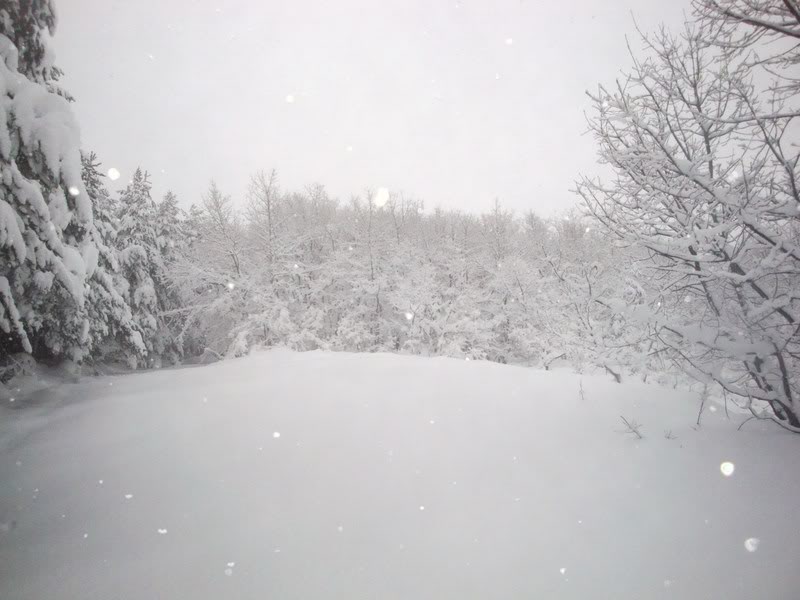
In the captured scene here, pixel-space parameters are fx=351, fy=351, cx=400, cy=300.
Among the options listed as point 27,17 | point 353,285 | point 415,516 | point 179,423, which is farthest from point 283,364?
point 353,285

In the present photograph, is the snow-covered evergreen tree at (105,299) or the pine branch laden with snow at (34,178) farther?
the snow-covered evergreen tree at (105,299)

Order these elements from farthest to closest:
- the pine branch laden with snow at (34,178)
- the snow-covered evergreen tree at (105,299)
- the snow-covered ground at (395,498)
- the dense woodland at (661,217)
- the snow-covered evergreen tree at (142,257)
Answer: the snow-covered evergreen tree at (142,257)
the snow-covered evergreen tree at (105,299)
the pine branch laden with snow at (34,178)
the dense woodland at (661,217)
the snow-covered ground at (395,498)

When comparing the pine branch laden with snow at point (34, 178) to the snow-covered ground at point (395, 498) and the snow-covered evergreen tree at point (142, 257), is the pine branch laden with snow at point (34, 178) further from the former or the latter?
the snow-covered evergreen tree at point (142, 257)

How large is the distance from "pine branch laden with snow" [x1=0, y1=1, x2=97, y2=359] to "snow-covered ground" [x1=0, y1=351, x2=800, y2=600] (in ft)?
6.06

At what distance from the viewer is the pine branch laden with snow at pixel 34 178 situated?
3857 mm

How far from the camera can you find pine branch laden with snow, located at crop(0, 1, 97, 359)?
3.86m

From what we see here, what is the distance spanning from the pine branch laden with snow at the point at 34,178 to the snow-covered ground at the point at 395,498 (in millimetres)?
1847

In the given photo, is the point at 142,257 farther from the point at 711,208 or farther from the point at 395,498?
the point at 711,208

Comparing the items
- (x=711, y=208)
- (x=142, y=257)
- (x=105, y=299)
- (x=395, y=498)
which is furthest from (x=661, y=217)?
Answer: (x=142, y=257)

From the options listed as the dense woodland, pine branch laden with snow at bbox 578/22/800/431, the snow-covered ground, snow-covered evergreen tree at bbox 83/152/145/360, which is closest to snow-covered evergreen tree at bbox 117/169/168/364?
snow-covered evergreen tree at bbox 83/152/145/360

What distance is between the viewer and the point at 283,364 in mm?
5516

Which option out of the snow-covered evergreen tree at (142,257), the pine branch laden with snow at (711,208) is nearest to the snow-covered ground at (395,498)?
the pine branch laden with snow at (711,208)

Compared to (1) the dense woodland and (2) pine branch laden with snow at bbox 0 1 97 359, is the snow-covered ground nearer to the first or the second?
(1) the dense woodland

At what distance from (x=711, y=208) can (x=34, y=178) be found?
309 inches
